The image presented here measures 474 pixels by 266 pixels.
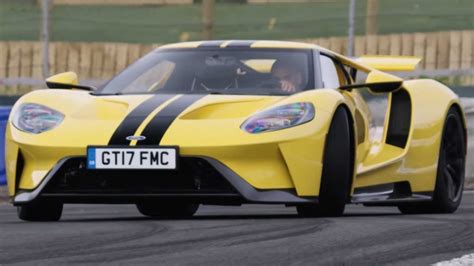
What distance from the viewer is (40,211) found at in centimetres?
967

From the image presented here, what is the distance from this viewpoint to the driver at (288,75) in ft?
33.2

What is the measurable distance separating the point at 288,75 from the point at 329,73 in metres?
0.47

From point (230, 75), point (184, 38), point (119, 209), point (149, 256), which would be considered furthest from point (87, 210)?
point (184, 38)

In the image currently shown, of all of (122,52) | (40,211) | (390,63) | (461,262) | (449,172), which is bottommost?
(122,52)

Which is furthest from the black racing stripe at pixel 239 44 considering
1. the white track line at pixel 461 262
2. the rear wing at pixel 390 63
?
the white track line at pixel 461 262

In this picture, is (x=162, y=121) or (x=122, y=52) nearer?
(x=162, y=121)

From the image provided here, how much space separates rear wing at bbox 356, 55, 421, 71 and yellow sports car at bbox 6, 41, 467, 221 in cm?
148

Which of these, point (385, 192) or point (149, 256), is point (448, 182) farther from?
point (149, 256)

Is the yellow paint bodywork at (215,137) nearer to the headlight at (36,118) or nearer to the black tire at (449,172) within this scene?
the headlight at (36,118)

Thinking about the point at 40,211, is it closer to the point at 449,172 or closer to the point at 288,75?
the point at 288,75

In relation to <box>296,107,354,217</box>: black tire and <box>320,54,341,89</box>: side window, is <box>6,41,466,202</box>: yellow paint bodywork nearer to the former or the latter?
<box>296,107,354,217</box>: black tire

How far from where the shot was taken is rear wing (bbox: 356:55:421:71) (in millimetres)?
11898

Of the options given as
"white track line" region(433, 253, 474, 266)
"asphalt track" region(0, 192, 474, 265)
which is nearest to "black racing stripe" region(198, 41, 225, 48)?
"asphalt track" region(0, 192, 474, 265)

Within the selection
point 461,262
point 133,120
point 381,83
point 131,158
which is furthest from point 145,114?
point 461,262
